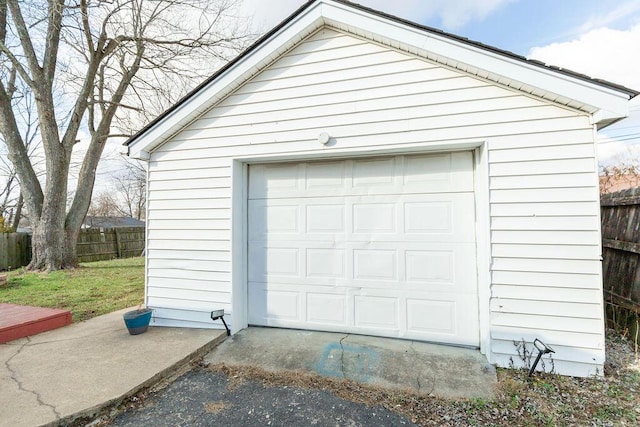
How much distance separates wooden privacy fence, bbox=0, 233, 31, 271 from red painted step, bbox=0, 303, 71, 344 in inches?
360

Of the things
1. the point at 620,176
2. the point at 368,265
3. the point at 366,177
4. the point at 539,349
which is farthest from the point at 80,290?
the point at 620,176

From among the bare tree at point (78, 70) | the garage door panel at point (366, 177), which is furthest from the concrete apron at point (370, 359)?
the bare tree at point (78, 70)

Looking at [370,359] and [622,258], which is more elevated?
[622,258]

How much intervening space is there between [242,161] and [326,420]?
3285 mm

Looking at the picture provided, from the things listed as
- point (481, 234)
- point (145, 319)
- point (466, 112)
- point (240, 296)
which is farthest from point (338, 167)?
point (145, 319)

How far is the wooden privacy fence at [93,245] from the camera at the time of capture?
455 inches

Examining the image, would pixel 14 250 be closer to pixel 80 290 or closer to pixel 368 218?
pixel 80 290

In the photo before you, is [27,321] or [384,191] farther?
[27,321]

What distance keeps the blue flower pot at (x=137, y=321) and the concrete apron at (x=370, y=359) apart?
3.83 ft

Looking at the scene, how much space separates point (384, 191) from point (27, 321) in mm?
5096

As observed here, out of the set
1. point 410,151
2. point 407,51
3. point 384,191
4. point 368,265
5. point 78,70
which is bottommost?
point 368,265

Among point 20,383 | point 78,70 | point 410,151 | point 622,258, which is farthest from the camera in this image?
point 78,70

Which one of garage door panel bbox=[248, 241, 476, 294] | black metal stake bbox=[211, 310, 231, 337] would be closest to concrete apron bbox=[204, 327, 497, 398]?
black metal stake bbox=[211, 310, 231, 337]

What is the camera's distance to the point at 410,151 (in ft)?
12.5
